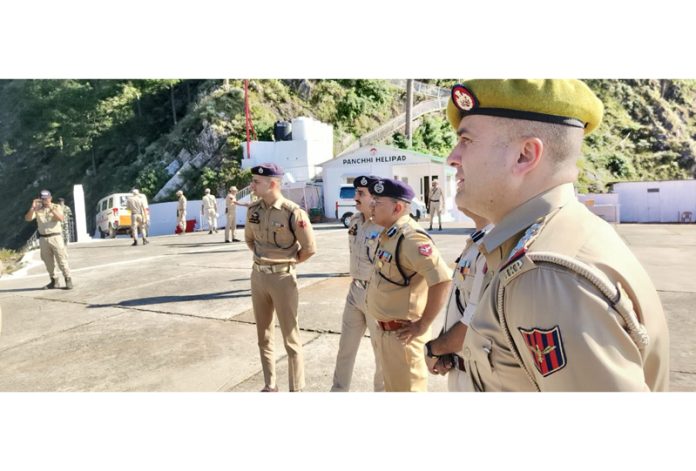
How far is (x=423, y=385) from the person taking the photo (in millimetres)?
2746


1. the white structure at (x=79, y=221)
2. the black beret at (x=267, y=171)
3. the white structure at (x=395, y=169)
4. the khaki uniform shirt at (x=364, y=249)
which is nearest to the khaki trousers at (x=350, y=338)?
the khaki uniform shirt at (x=364, y=249)

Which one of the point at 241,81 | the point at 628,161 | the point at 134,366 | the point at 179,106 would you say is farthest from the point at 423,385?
the point at 179,106

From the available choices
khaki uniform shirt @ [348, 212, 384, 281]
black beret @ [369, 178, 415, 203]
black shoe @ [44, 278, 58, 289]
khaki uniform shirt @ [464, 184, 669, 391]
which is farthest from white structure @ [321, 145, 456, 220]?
khaki uniform shirt @ [464, 184, 669, 391]

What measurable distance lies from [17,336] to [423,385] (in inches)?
195

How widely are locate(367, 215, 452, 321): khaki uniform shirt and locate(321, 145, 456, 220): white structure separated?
17.2 meters

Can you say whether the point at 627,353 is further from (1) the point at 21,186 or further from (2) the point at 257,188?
(1) the point at 21,186

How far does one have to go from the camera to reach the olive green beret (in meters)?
1.00

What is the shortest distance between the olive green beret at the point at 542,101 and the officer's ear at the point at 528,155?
0.06 m

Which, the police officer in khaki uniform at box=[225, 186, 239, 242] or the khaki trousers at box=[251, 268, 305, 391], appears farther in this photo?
the police officer in khaki uniform at box=[225, 186, 239, 242]

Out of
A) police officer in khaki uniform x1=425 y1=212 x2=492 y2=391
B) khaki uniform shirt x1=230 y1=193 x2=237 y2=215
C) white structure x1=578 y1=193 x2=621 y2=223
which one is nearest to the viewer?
police officer in khaki uniform x1=425 y1=212 x2=492 y2=391

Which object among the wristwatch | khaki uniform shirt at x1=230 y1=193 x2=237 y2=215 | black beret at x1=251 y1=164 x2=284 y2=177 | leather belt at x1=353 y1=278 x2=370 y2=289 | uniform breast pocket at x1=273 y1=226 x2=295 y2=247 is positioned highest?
black beret at x1=251 y1=164 x2=284 y2=177

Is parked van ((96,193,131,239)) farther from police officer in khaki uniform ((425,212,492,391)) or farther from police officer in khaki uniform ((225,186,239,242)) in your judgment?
police officer in khaki uniform ((425,212,492,391))

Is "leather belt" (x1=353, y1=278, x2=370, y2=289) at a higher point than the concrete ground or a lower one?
higher

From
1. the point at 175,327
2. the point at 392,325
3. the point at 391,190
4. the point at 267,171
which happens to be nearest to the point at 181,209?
the point at 175,327
